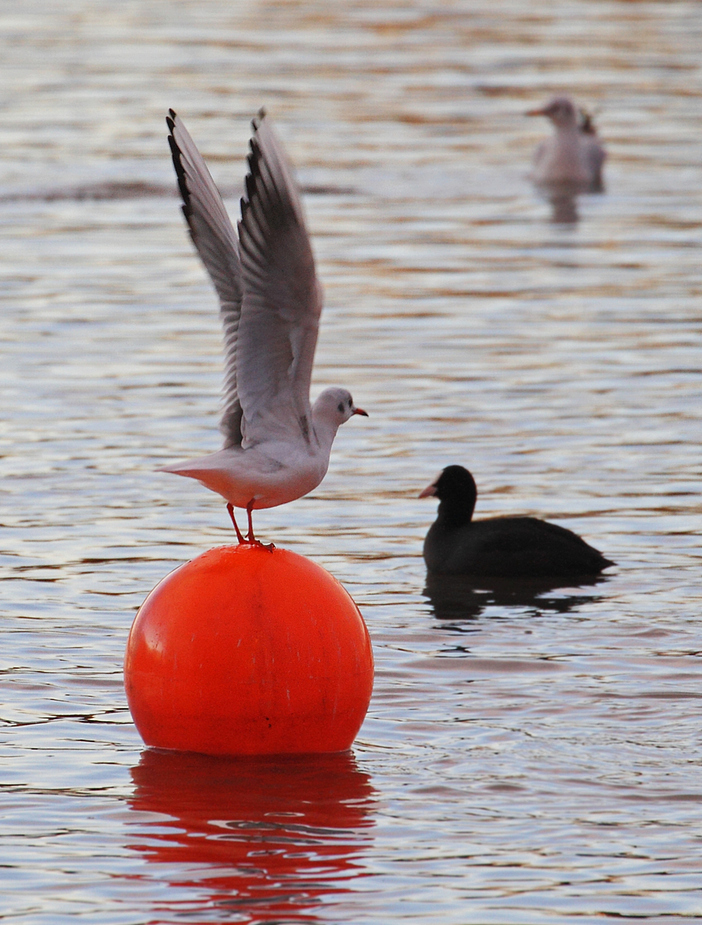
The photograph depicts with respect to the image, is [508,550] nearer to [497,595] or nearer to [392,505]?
[497,595]

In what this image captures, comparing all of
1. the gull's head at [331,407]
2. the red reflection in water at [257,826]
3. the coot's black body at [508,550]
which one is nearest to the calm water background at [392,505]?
the red reflection in water at [257,826]

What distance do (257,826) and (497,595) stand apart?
422 centimetres

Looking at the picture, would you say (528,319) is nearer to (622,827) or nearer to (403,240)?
(403,240)

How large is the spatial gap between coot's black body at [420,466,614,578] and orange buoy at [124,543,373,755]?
3.45 m

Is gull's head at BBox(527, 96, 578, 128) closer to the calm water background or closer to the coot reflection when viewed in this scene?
the calm water background

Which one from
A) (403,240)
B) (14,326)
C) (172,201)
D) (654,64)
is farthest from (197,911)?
(654,64)

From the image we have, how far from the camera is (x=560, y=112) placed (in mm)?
28922

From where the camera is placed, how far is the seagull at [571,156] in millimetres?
27453

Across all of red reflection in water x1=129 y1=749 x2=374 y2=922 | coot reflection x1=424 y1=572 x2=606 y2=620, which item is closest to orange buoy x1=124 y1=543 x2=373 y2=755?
red reflection in water x1=129 y1=749 x2=374 y2=922

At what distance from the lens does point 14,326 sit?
19.2 metres

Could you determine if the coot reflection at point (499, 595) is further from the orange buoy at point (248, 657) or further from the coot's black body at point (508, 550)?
the orange buoy at point (248, 657)

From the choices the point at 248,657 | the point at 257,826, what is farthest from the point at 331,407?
the point at 257,826

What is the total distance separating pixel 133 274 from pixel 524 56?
2075 cm

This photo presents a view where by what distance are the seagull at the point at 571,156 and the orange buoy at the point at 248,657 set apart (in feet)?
63.8
